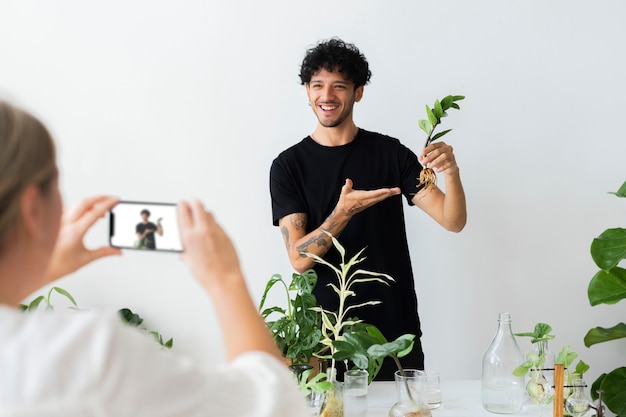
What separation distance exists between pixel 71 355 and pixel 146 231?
1.29ft

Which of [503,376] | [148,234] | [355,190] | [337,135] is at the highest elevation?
[337,135]

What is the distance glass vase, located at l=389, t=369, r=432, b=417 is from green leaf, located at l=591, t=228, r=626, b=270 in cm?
126

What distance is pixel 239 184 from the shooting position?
343cm

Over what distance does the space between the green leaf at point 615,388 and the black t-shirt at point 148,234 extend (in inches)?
95.2

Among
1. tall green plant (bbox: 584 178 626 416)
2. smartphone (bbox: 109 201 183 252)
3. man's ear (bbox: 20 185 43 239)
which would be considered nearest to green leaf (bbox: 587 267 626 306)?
tall green plant (bbox: 584 178 626 416)

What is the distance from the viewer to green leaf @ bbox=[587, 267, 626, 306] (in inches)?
111

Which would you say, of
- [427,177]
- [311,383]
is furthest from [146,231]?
[427,177]

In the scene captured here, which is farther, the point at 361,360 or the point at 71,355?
the point at 361,360

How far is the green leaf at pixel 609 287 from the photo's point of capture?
2.83 m

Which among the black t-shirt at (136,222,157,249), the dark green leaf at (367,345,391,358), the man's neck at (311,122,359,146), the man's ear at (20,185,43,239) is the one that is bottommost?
the dark green leaf at (367,345,391,358)

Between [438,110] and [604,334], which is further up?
[438,110]

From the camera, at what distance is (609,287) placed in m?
2.84

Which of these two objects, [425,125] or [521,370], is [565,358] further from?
[425,125]

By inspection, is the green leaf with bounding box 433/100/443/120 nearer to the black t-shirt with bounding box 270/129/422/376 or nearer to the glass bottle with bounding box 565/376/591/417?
the black t-shirt with bounding box 270/129/422/376
